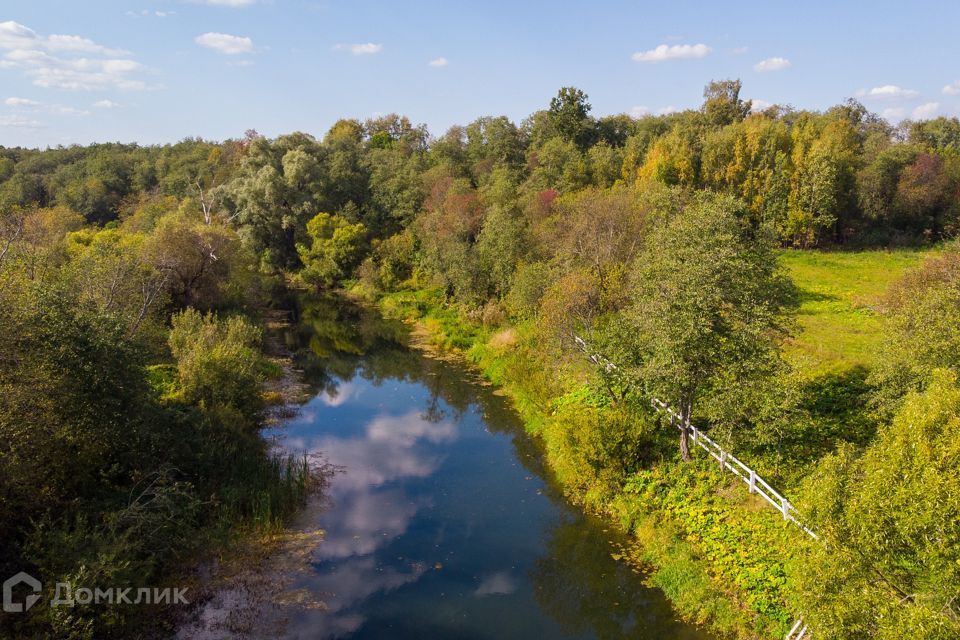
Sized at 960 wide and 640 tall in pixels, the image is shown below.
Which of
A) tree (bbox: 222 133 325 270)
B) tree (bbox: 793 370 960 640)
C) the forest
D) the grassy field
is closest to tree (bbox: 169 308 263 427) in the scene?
the forest

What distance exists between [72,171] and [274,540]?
86255 mm

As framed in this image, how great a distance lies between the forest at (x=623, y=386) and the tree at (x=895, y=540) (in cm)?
4

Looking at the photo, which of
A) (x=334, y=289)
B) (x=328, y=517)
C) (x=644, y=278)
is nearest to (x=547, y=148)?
(x=334, y=289)

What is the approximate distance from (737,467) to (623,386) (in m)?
5.42

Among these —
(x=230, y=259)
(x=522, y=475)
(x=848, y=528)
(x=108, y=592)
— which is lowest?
(x=522, y=475)

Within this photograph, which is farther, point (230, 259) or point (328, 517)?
point (230, 259)

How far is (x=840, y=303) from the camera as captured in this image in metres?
37.2

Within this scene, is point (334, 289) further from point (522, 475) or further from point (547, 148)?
point (522, 475)

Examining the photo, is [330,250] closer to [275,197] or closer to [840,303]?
[275,197]

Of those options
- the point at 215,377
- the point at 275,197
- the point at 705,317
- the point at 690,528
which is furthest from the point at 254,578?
the point at 275,197

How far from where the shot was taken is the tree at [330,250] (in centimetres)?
6181

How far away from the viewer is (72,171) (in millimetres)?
80750

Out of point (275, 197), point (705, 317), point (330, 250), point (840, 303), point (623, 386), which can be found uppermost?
point (275, 197)

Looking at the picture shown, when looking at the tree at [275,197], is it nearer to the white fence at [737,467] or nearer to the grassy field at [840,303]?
the white fence at [737,467]
